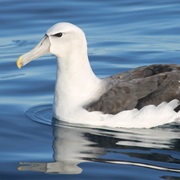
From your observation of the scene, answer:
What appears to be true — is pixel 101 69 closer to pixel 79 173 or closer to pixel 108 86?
pixel 108 86

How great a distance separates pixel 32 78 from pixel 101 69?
1296 mm

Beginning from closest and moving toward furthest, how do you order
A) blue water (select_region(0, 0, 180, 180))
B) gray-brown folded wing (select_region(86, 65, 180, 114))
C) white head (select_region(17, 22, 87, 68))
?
blue water (select_region(0, 0, 180, 180))
gray-brown folded wing (select_region(86, 65, 180, 114))
white head (select_region(17, 22, 87, 68))

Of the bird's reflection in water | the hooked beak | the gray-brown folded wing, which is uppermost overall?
the hooked beak

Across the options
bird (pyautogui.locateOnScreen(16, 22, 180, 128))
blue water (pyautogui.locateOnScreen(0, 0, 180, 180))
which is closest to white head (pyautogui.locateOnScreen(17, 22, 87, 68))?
bird (pyautogui.locateOnScreen(16, 22, 180, 128))

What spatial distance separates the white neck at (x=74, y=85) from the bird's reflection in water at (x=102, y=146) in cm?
29

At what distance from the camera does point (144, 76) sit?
→ 39.1 feet

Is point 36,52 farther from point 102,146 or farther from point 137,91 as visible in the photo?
point 102,146

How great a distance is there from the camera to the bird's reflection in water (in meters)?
10.0

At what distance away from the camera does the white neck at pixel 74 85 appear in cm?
1172

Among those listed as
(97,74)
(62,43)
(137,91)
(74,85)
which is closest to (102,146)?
(137,91)

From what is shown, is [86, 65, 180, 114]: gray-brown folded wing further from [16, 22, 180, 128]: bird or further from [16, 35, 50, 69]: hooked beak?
[16, 35, 50, 69]: hooked beak

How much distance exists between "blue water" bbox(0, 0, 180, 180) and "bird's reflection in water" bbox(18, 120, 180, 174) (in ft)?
0.04

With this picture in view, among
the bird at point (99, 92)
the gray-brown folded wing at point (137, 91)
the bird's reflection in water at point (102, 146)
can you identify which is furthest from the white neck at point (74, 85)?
the bird's reflection in water at point (102, 146)

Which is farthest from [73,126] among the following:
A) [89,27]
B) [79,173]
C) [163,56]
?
[89,27]
